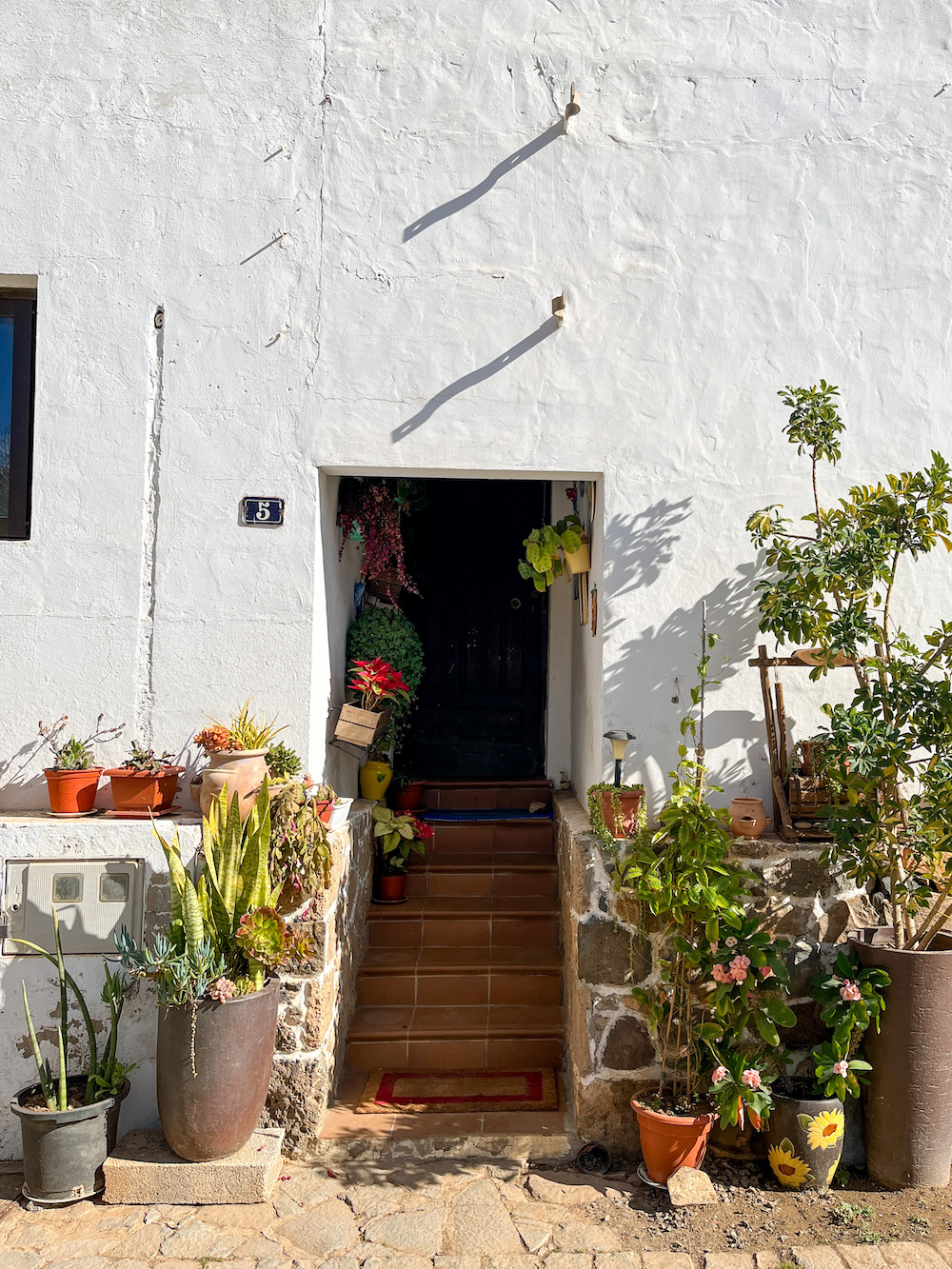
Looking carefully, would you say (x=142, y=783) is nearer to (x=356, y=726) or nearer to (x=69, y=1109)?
(x=356, y=726)

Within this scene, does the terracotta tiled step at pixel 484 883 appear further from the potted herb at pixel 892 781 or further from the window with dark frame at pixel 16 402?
the window with dark frame at pixel 16 402

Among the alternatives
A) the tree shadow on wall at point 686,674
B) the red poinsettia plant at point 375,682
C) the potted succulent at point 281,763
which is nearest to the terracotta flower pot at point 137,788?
the potted succulent at point 281,763

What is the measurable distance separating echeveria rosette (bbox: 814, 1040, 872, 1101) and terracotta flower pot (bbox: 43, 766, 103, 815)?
3.34m

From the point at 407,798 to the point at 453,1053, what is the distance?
1.84 m

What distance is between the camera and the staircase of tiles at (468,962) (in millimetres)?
4758

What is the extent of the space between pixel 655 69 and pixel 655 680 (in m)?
2.97

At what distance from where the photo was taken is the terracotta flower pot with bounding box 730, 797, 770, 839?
4297mm

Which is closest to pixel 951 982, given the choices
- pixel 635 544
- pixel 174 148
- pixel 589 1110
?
pixel 589 1110

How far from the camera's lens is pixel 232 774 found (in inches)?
162

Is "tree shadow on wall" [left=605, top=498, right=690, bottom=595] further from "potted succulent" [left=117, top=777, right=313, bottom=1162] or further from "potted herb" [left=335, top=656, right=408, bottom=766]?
"potted succulent" [left=117, top=777, right=313, bottom=1162]

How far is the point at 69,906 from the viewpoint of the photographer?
4.20 metres

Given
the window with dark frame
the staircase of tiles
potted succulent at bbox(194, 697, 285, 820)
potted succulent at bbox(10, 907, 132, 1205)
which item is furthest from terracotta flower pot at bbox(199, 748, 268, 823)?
the window with dark frame

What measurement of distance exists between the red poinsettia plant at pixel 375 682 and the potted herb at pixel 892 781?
2076mm

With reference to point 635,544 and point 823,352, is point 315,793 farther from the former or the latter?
point 823,352
